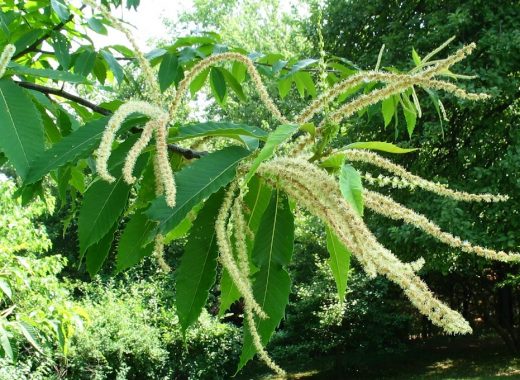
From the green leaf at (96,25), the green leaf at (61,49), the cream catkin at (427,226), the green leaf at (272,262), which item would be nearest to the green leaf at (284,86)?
the green leaf at (96,25)

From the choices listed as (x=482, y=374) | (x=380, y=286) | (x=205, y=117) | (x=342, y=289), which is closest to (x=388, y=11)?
(x=380, y=286)

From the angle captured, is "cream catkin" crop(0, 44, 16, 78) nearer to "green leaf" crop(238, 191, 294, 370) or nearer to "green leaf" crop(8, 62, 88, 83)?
"green leaf" crop(8, 62, 88, 83)

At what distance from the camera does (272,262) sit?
1038 millimetres

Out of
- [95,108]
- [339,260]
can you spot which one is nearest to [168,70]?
[95,108]

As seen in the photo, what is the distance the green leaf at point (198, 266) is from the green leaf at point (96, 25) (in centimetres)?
115

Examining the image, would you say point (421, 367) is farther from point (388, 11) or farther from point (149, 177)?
point (149, 177)

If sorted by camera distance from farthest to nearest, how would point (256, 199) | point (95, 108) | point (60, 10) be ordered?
1. point (60, 10)
2. point (95, 108)
3. point (256, 199)

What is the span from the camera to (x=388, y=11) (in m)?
11.1

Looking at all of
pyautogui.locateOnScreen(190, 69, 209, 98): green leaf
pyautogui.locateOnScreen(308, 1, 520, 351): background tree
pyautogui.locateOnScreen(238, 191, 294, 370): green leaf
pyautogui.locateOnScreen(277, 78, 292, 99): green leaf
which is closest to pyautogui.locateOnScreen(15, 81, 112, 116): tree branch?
pyautogui.locateOnScreen(238, 191, 294, 370): green leaf

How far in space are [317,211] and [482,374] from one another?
13.0m

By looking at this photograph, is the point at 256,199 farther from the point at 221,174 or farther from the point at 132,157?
the point at 132,157

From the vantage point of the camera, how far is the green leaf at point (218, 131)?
1000 millimetres

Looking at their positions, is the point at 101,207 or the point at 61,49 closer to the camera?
the point at 101,207

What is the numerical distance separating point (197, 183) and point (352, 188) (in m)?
0.24
